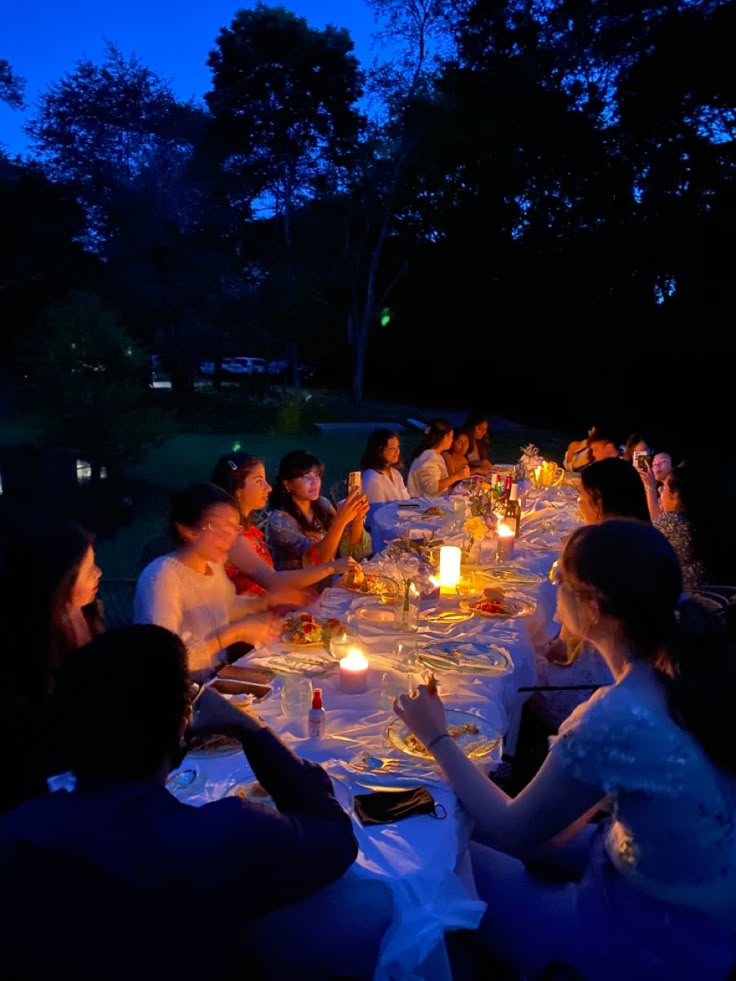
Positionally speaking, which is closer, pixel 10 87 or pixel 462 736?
pixel 462 736

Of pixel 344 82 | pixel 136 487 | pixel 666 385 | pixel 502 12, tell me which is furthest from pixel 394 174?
pixel 136 487

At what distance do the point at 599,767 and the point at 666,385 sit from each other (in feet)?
56.2

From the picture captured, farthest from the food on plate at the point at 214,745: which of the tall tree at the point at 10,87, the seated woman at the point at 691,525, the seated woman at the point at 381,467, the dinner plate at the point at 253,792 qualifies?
the tall tree at the point at 10,87

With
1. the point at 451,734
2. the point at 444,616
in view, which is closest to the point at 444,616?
the point at 444,616

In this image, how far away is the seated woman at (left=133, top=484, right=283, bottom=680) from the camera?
2.95 m

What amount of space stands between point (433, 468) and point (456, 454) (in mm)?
818

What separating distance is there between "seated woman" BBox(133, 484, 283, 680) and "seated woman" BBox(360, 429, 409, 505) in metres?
2.72

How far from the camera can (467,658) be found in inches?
106

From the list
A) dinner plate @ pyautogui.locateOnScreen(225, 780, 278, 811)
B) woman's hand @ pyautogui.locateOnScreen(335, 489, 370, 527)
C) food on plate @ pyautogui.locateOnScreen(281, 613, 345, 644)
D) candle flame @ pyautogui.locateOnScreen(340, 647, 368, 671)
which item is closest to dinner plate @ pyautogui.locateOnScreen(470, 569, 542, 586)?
woman's hand @ pyautogui.locateOnScreen(335, 489, 370, 527)

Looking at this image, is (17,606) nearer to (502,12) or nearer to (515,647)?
(515,647)

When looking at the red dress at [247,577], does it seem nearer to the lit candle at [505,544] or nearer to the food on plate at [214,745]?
the lit candle at [505,544]

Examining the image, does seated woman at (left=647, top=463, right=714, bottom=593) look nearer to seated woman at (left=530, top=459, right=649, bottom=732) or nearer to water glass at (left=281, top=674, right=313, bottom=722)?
seated woman at (left=530, top=459, right=649, bottom=732)

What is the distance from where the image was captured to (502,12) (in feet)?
53.0

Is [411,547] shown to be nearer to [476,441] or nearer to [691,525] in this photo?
[691,525]
